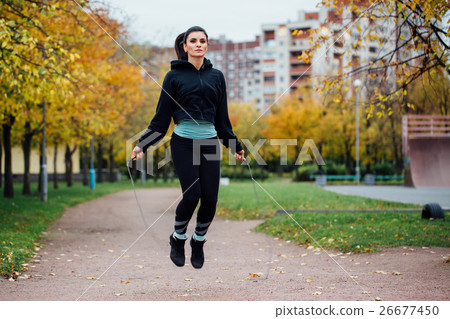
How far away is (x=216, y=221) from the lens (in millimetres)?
15984

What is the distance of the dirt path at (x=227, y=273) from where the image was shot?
6.22m

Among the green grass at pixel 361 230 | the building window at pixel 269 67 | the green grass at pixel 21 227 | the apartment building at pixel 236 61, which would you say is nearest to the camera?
the green grass at pixel 21 227

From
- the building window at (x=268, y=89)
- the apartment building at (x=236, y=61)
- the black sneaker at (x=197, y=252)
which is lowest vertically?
the black sneaker at (x=197, y=252)

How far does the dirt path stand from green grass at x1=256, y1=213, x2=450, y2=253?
1.25 ft

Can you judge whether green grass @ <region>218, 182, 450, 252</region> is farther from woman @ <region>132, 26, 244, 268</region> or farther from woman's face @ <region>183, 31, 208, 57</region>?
woman's face @ <region>183, 31, 208, 57</region>

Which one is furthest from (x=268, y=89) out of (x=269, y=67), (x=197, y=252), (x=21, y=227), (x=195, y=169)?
(x=195, y=169)

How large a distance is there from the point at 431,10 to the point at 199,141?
4809mm

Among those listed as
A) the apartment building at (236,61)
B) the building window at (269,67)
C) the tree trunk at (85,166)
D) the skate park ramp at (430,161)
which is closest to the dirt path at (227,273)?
the skate park ramp at (430,161)

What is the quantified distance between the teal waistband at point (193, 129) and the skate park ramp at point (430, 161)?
89.8ft

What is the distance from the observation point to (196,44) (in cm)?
476

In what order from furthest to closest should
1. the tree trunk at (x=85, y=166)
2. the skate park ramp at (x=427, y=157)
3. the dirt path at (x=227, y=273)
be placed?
the tree trunk at (x=85, y=166) → the skate park ramp at (x=427, y=157) → the dirt path at (x=227, y=273)

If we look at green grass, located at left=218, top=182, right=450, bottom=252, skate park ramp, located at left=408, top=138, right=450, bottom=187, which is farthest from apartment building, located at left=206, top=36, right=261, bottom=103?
green grass, located at left=218, top=182, right=450, bottom=252

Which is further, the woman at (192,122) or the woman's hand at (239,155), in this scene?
the woman's hand at (239,155)

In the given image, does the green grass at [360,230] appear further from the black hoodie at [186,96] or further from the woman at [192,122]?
the black hoodie at [186,96]
